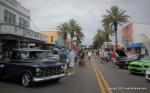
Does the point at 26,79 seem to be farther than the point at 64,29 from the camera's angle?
No

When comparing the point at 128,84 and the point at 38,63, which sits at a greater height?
the point at 38,63

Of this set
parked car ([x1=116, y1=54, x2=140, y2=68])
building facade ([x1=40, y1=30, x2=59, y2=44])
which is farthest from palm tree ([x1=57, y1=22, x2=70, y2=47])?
parked car ([x1=116, y1=54, x2=140, y2=68])

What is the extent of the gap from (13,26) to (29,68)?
14920 mm

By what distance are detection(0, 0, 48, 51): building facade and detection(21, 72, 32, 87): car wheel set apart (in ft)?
45.2

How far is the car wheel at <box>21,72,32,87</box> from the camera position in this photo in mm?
11685

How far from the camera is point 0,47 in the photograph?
93.8 feet

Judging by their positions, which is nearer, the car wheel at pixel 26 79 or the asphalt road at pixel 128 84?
the asphalt road at pixel 128 84

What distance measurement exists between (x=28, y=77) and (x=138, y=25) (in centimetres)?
4997

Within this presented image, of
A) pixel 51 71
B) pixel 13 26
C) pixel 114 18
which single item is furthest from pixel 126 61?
pixel 114 18

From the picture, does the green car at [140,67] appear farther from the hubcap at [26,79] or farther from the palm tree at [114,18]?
the palm tree at [114,18]

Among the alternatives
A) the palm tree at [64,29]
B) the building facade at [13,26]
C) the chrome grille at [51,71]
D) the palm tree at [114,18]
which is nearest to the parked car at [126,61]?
the building facade at [13,26]

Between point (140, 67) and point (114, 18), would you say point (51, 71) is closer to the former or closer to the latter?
point (140, 67)

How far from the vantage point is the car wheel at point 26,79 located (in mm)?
11685

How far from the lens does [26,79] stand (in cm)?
1189
